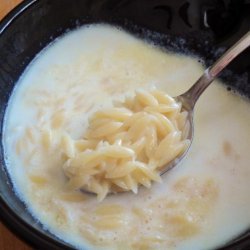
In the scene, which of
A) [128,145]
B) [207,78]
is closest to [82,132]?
[128,145]

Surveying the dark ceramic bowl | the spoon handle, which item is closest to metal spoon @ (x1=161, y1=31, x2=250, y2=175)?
the spoon handle

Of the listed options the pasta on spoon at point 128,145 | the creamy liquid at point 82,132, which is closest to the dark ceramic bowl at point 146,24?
the creamy liquid at point 82,132

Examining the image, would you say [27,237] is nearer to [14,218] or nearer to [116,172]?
[14,218]

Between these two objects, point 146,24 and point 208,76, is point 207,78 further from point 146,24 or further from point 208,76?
point 146,24

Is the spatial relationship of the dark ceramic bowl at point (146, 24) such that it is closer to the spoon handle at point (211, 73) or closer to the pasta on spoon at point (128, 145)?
the spoon handle at point (211, 73)

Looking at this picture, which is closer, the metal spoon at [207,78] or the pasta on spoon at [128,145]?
the pasta on spoon at [128,145]

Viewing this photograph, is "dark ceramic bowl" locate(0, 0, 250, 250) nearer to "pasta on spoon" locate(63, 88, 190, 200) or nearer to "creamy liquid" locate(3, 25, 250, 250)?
"creamy liquid" locate(3, 25, 250, 250)
